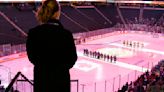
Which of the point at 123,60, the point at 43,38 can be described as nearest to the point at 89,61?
the point at 123,60

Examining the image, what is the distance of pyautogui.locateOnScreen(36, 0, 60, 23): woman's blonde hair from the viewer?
2768 mm

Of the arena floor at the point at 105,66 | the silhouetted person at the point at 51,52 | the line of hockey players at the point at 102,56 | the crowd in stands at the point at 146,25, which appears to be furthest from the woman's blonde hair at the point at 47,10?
the crowd in stands at the point at 146,25

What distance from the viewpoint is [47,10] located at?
2787mm

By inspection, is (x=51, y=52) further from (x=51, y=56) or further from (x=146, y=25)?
(x=146, y=25)

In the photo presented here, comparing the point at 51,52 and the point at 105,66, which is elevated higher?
the point at 51,52

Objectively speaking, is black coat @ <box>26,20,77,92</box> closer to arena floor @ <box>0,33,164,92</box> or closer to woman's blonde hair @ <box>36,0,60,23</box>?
woman's blonde hair @ <box>36,0,60,23</box>

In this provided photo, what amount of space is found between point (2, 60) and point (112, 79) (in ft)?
30.9

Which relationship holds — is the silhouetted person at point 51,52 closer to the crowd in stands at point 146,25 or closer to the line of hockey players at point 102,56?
the line of hockey players at point 102,56

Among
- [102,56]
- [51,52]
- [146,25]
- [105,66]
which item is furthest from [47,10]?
[146,25]

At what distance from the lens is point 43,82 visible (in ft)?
9.21

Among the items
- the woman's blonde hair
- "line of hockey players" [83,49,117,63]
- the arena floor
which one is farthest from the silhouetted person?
"line of hockey players" [83,49,117,63]

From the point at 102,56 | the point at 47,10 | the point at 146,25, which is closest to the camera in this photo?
the point at 47,10

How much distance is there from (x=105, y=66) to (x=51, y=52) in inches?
701

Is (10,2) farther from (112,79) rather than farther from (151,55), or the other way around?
(112,79)
